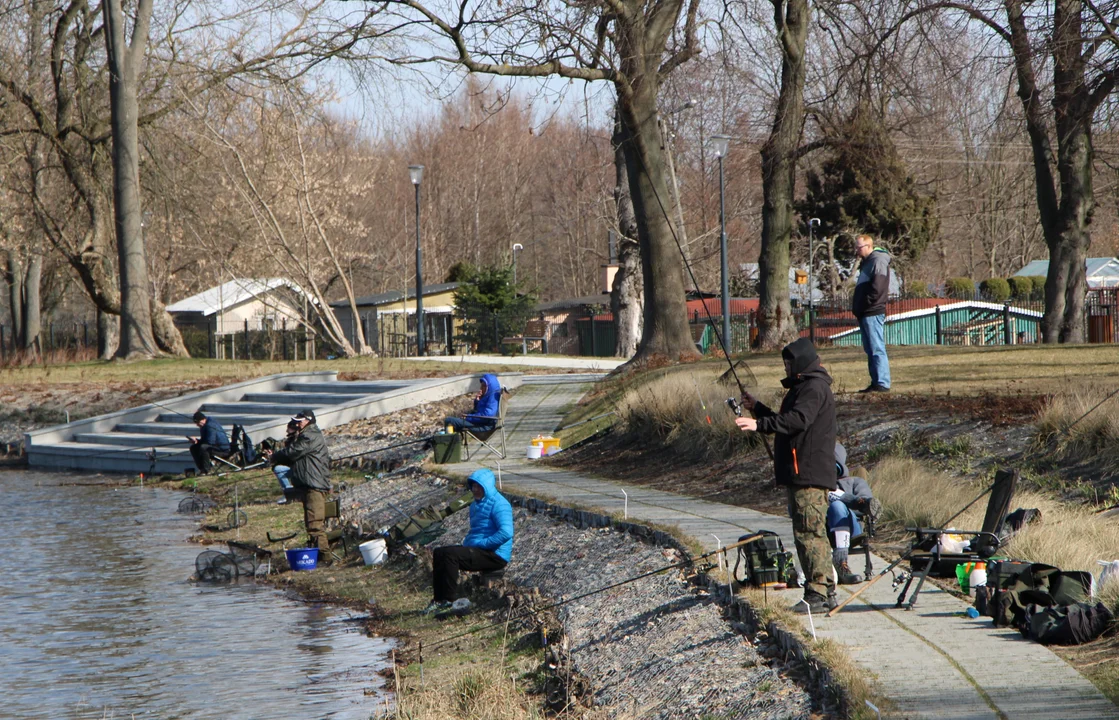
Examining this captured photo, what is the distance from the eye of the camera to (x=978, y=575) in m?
8.14

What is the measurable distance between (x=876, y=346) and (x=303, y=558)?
7077 mm

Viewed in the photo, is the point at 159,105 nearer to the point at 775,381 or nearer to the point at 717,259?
the point at 775,381

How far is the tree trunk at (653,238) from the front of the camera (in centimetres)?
2150

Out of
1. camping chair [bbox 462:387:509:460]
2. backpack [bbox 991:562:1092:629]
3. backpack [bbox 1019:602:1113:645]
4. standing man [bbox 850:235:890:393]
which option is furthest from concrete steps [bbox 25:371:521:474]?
backpack [bbox 1019:602:1113:645]

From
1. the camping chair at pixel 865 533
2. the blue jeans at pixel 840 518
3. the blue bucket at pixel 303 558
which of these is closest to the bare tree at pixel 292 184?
the blue bucket at pixel 303 558

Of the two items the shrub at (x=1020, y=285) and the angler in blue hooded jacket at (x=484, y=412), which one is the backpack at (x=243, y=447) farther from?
the shrub at (x=1020, y=285)

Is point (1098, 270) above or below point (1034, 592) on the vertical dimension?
above

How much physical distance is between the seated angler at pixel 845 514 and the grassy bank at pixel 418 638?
7.53ft

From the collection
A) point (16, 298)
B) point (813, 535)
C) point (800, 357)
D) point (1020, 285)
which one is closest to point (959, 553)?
point (813, 535)

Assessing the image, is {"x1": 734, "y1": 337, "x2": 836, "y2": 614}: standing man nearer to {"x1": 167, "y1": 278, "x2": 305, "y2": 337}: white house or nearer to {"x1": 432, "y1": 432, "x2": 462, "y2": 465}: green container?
{"x1": 432, "y1": 432, "x2": 462, "y2": 465}: green container

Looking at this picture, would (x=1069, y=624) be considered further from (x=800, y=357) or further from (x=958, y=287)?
(x=958, y=287)

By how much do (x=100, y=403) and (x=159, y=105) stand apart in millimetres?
11609

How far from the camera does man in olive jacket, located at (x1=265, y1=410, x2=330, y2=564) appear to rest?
48.6 ft

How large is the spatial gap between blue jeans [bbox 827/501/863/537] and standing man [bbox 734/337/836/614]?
38.8 inches
